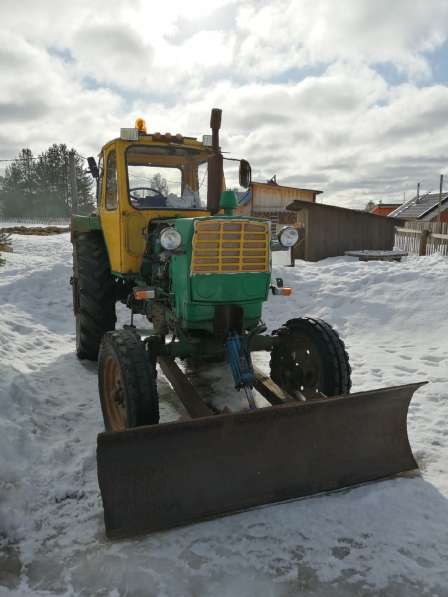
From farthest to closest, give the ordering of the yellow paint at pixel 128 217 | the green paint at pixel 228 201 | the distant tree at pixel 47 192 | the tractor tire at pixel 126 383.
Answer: the distant tree at pixel 47 192
the yellow paint at pixel 128 217
the green paint at pixel 228 201
the tractor tire at pixel 126 383

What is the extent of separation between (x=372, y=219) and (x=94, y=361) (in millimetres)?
12720

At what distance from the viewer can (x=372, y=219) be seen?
1566cm

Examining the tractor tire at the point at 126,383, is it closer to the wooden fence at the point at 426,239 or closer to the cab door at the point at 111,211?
the cab door at the point at 111,211

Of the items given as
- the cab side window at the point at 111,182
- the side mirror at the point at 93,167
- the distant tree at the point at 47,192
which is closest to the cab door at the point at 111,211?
the cab side window at the point at 111,182

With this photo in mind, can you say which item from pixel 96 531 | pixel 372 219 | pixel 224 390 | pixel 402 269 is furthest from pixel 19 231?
pixel 96 531

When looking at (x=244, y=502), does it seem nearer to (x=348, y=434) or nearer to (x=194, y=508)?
(x=194, y=508)

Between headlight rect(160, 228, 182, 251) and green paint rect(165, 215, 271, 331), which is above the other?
headlight rect(160, 228, 182, 251)

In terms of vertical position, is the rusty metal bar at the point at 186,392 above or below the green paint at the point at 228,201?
below

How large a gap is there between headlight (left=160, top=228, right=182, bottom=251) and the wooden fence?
13.1 meters

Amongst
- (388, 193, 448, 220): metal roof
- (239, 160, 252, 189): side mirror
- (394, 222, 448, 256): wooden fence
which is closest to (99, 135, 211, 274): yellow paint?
(239, 160, 252, 189): side mirror

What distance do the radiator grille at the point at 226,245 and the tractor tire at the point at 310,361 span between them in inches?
31.3

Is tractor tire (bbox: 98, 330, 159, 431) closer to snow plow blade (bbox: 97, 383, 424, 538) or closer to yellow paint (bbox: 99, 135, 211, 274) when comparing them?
snow plow blade (bbox: 97, 383, 424, 538)

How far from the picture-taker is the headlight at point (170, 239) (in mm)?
3449

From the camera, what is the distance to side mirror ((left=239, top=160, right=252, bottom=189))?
4.46 m
